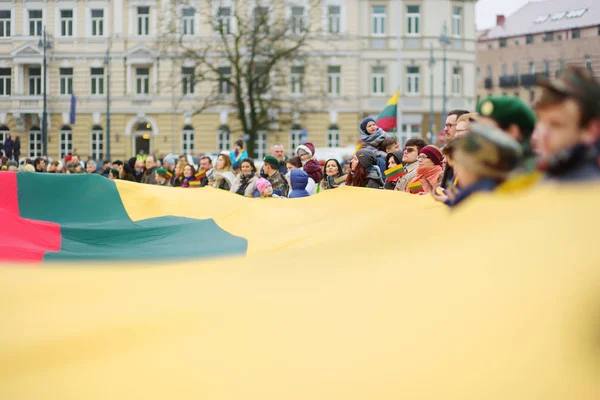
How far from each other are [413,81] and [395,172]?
147 feet

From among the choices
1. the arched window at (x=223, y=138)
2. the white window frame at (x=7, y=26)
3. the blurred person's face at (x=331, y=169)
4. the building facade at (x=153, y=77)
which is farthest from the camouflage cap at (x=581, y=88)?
the white window frame at (x=7, y=26)

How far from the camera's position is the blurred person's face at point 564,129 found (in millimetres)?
4074

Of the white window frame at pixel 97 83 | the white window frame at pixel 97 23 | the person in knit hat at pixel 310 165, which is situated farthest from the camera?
the white window frame at pixel 97 83

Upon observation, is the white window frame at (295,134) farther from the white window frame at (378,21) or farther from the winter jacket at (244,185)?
the winter jacket at (244,185)

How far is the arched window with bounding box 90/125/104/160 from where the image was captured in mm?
54125

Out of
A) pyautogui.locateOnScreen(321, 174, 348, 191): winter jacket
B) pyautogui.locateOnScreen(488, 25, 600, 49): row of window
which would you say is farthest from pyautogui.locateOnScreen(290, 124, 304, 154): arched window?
pyautogui.locateOnScreen(321, 174, 348, 191): winter jacket

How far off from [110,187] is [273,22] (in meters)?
37.0

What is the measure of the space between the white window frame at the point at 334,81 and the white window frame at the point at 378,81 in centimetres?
185

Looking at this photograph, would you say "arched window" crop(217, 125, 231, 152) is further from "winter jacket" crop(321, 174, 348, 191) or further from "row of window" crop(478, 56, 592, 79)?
"winter jacket" crop(321, 174, 348, 191)

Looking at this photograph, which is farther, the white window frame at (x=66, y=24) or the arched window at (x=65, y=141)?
the arched window at (x=65, y=141)

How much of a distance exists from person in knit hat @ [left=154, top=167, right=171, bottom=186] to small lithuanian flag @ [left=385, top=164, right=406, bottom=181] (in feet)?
21.6

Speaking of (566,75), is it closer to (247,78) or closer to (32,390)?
(32,390)

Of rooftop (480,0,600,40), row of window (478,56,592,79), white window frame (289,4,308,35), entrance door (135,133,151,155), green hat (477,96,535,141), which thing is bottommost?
green hat (477,96,535,141)

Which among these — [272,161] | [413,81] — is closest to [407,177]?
[272,161]
